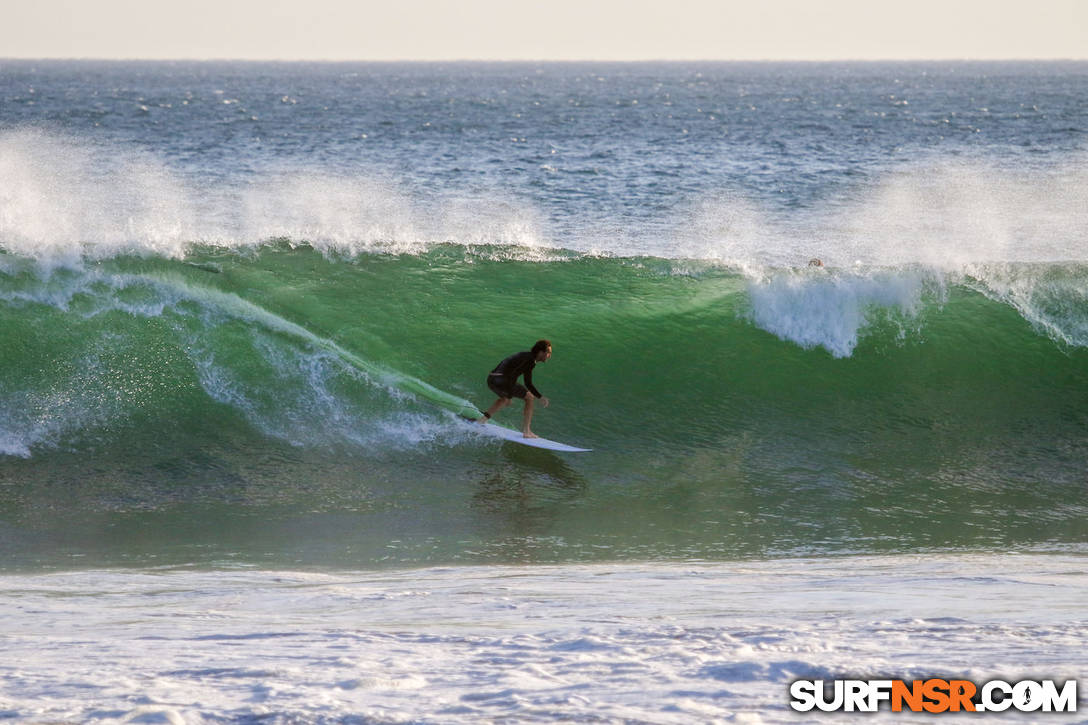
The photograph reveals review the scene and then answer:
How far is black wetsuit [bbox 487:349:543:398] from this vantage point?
9.92 meters

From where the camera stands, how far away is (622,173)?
3847 cm

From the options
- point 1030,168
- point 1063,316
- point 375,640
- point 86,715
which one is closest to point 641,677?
point 375,640

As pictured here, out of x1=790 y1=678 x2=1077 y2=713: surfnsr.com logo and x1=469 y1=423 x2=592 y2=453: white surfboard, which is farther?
x1=469 y1=423 x2=592 y2=453: white surfboard

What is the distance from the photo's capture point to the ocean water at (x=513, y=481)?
4.50 meters

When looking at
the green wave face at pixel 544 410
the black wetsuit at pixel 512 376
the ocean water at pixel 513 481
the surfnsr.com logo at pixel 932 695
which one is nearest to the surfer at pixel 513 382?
the black wetsuit at pixel 512 376

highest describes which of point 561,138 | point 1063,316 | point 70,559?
point 561,138

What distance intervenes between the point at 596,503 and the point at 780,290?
4.82 m

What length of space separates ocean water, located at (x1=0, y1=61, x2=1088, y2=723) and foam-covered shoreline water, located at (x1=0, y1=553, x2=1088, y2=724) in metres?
0.02

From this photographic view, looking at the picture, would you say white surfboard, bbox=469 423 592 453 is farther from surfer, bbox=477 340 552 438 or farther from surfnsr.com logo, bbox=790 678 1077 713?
surfnsr.com logo, bbox=790 678 1077 713

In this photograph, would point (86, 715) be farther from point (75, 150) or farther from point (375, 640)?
point (75, 150)

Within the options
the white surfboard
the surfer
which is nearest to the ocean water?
the white surfboard

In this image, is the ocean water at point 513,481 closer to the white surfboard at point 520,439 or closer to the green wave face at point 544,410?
the green wave face at point 544,410

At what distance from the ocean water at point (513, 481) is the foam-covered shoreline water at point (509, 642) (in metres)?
0.02

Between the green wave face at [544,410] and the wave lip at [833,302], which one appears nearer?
the green wave face at [544,410]
